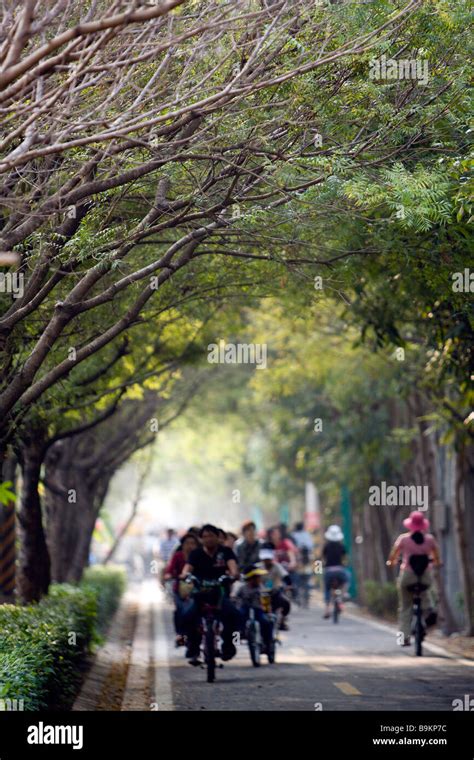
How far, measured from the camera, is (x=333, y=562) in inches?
1098

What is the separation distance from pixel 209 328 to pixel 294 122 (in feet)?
30.0

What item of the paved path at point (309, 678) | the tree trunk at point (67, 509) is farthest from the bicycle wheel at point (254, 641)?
the tree trunk at point (67, 509)

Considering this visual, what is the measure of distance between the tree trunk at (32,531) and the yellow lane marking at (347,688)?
5.04 metres

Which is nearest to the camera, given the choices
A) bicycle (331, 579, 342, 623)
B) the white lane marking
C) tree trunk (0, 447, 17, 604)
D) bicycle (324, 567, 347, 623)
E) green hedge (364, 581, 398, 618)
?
the white lane marking

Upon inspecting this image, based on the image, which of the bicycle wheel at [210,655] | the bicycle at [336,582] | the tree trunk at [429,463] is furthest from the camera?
the bicycle at [336,582]

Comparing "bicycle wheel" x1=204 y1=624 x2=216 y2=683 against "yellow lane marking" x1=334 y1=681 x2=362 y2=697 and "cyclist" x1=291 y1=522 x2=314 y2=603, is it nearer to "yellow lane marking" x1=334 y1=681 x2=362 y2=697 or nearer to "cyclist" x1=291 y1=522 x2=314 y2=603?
"yellow lane marking" x1=334 y1=681 x2=362 y2=697

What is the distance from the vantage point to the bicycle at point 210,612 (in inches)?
605

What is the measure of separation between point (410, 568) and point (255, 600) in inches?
101

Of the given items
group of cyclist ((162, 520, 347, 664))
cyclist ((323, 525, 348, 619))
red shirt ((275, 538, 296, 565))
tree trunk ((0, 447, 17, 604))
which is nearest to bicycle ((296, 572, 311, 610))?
cyclist ((323, 525, 348, 619))

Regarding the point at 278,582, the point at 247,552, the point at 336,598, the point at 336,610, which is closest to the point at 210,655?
the point at 247,552

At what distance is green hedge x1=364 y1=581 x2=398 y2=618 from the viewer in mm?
28180

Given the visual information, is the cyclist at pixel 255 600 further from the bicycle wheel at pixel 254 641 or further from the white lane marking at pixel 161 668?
the white lane marking at pixel 161 668

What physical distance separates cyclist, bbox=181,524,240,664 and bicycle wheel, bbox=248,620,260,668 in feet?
3.44

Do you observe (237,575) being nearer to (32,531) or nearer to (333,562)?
(32,531)
